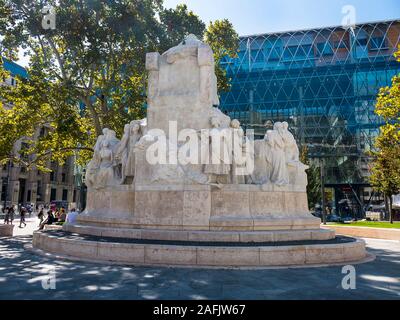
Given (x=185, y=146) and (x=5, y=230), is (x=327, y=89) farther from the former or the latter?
(x=5, y=230)

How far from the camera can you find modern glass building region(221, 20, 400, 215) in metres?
43.2

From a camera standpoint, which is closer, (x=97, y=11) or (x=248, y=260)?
(x=248, y=260)

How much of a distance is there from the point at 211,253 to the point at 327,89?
42.0 meters

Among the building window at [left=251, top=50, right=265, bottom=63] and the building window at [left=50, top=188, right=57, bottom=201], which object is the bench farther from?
the building window at [left=50, top=188, right=57, bottom=201]

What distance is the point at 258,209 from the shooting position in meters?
9.66

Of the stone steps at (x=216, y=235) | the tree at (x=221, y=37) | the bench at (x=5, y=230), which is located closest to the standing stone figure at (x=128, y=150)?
the stone steps at (x=216, y=235)

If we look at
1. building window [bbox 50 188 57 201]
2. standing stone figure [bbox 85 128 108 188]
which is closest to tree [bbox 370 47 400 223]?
standing stone figure [bbox 85 128 108 188]

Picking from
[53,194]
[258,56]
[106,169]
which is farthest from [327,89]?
[53,194]

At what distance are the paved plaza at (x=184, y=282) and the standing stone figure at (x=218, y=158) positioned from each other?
3261 millimetres

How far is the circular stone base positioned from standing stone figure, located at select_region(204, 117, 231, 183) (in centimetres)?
219

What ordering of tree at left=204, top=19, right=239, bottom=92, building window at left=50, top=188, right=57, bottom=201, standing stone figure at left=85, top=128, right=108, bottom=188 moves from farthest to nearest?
1. building window at left=50, top=188, right=57, bottom=201
2. tree at left=204, top=19, right=239, bottom=92
3. standing stone figure at left=85, top=128, right=108, bottom=188
